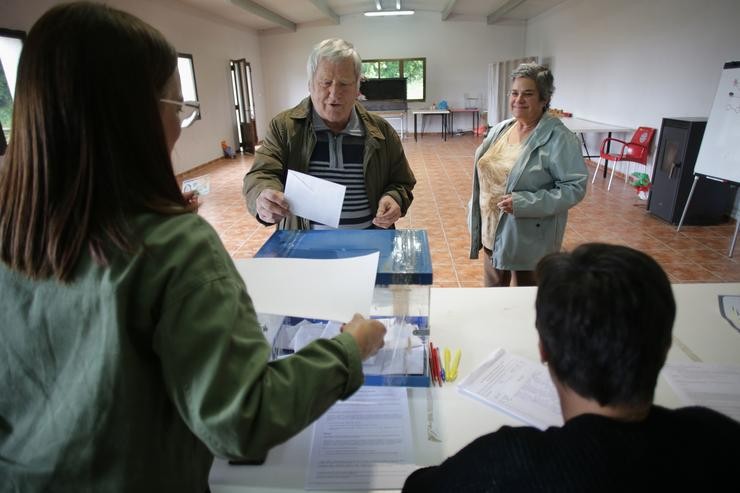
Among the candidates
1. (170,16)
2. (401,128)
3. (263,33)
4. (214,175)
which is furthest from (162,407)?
(263,33)

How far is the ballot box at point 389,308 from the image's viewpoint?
1.12 metres

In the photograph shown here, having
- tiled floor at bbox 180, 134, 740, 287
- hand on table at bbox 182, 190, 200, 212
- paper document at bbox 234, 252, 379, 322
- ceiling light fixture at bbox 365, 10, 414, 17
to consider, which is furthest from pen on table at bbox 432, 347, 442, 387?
ceiling light fixture at bbox 365, 10, 414, 17

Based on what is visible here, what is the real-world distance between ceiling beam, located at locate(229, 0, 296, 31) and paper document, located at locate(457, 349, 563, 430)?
8.78 m

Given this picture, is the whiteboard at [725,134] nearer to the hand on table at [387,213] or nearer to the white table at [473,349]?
the white table at [473,349]

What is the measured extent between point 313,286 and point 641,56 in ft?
23.8

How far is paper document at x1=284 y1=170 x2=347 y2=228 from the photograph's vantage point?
1539 millimetres

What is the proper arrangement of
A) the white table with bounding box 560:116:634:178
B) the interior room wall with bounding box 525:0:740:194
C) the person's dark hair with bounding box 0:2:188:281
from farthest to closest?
1. the white table with bounding box 560:116:634:178
2. the interior room wall with bounding box 525:0:740:194
3. the person's dark hair with bounding box 0:2:188:281

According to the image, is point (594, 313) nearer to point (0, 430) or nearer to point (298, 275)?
point (298, 275)

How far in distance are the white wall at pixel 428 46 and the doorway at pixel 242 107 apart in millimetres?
1955

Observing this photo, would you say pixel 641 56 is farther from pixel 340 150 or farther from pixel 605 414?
pixel 605 414

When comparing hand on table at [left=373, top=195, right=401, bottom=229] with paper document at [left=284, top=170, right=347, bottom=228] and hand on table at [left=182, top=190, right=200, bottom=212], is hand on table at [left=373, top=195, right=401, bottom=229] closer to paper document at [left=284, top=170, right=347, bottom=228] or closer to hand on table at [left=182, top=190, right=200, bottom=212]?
paper document at [left=284, top=170, right=347, bottom=228]

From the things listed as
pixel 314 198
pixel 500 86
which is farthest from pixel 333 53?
pixel 500 86

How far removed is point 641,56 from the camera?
6.42 m

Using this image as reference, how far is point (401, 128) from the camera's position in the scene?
1312cm
